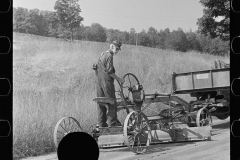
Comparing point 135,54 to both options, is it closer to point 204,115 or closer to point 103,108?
point 103,108

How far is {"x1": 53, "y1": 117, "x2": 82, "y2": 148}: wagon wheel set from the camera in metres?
2.04

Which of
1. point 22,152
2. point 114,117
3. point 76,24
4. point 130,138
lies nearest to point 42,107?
point 22,152

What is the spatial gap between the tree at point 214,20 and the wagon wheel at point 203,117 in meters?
3.38

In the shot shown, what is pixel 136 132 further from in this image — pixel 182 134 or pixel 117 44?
pixel 117 44

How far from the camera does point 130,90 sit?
2828 mm

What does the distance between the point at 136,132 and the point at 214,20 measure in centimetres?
236

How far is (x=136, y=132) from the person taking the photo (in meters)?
4.23

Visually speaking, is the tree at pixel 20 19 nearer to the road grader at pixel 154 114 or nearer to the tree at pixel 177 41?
the road grader at pixel 154 114

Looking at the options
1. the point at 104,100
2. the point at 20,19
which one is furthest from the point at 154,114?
the point at 20,19

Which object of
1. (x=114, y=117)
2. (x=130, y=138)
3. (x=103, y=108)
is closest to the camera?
(x=103, y=108)

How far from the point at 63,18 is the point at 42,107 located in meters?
0.45

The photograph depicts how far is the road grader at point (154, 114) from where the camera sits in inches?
92.7

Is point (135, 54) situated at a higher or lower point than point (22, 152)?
higher
